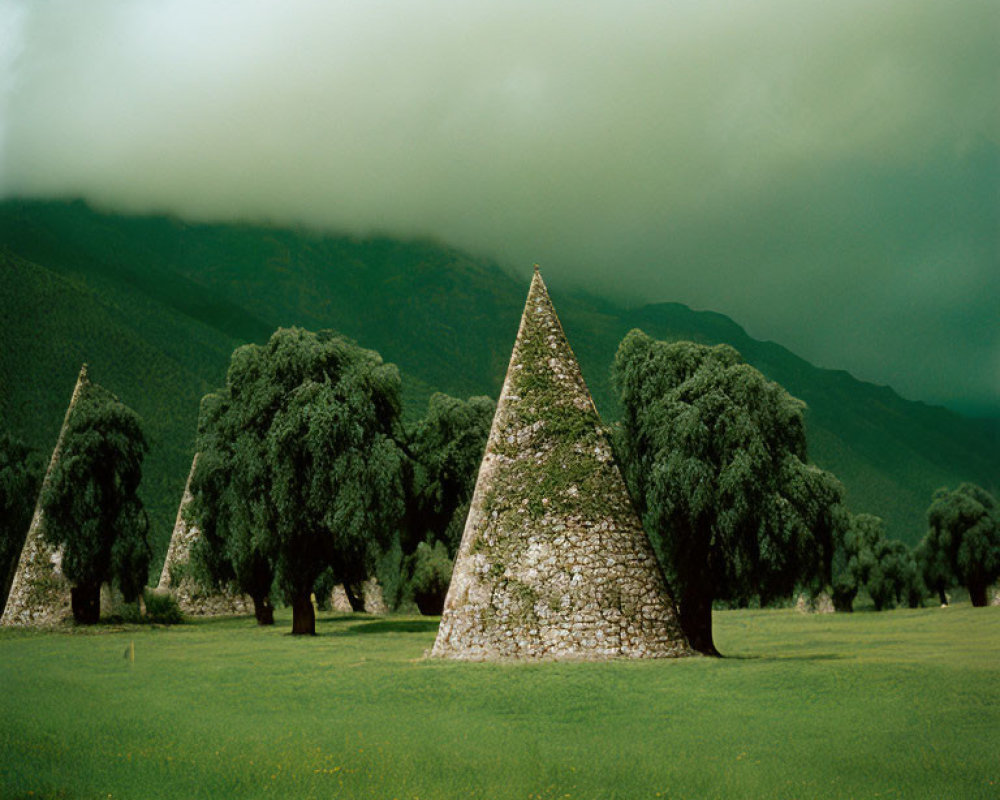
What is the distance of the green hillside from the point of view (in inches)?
993

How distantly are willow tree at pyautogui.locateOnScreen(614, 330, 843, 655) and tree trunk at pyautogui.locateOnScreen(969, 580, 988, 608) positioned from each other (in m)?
31.1

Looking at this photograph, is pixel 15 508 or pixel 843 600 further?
pixel 843 600

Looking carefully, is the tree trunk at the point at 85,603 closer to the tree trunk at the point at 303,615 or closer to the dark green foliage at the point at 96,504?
the dark green foliage at the point at 96,504

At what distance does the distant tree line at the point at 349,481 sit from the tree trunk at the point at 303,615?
0.06 m

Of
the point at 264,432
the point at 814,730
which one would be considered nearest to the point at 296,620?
the point at 264,432

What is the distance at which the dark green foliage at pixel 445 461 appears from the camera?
42.4m

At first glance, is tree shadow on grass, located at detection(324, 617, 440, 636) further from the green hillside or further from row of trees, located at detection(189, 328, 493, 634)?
the green hillside

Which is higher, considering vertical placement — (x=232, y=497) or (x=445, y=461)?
(x=445, y=461)

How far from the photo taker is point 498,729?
12008 mm

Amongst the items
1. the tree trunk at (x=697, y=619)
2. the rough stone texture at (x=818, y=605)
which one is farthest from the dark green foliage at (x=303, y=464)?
the rough stone texture at (x=818, y=605)

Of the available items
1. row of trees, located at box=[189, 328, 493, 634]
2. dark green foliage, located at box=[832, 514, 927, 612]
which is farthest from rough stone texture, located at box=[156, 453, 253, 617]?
dark green foliage, located at box=[832, 514, 927, 612]

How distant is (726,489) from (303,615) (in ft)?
48.1

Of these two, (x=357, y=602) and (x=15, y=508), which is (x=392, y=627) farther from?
(x=357, y=602)

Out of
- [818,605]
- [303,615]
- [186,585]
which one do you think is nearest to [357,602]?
[186,585]
